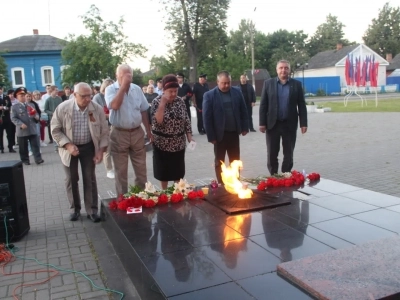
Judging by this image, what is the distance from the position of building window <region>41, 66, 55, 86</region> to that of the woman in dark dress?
38.9m

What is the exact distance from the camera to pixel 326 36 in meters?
84.1

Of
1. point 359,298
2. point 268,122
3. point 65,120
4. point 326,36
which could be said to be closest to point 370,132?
point 268,122

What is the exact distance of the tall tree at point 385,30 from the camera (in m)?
78.7

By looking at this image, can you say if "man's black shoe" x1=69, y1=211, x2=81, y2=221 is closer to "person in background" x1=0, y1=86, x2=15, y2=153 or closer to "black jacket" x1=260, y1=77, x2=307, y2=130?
"black jacket" x1=260, y1=77, x2=307, y2=130

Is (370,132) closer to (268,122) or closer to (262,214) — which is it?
(268,122)

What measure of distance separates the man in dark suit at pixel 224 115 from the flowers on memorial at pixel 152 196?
0.93 metres

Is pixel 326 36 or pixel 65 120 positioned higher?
pixel 326 36

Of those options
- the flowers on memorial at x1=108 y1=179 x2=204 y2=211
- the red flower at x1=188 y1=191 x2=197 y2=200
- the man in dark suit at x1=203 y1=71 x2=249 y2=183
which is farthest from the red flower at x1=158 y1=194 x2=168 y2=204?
the man in dark suit at x1=203 y1=71 x2=249 y2=183

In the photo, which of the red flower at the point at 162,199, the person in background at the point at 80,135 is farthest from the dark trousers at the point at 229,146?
the person in background at the point at 80,135

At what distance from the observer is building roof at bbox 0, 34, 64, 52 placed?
4142 cm

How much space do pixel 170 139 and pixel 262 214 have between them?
1.60m

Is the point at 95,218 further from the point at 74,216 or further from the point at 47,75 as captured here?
the point at 47,75

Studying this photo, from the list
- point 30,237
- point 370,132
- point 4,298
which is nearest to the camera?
point 4,298

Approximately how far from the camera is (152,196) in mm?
5027
